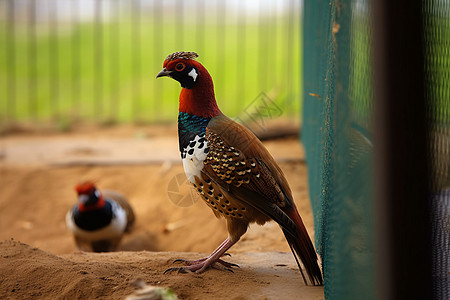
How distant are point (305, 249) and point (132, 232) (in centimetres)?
314

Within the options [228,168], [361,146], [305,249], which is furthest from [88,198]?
[361,146]

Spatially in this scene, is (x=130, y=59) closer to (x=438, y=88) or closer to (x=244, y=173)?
(x=244, y=173)

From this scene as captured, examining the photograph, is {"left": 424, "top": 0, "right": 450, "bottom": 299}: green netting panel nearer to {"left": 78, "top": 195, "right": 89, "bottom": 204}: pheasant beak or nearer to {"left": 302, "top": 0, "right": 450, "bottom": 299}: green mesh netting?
{"left": 302, "top": 0, "right": 450, "bottom": 299}: green mesh netting

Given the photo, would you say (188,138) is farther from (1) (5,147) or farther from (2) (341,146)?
(1) (5,147)

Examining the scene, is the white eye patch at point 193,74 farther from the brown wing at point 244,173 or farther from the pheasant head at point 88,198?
the pheasant head at point 88,198

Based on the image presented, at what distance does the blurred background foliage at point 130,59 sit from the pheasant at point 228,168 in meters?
5.84

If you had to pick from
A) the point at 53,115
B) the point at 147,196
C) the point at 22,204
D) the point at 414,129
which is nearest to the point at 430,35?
the point at 414,129

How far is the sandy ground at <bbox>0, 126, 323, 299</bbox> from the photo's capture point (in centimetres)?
285

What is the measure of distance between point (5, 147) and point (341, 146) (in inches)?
236

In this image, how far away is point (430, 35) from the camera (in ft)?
5.69

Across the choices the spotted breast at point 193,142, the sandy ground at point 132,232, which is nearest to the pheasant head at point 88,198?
the sandy ground at point 132,232

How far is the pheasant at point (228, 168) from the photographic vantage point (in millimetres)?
2834

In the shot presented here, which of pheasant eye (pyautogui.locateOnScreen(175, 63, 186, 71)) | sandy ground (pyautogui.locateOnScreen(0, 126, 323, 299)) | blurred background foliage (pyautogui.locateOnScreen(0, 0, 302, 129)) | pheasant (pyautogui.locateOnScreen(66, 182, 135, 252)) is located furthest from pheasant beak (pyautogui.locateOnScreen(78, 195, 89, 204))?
blurred background foliage (pyautogui.locateOnScreen(0, 0, 302, 129))

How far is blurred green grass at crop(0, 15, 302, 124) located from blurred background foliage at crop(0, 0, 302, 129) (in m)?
0.02
